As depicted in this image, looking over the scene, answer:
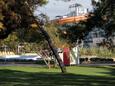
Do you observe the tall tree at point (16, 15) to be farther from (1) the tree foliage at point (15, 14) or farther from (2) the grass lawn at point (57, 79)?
(2) the grass lawn at point (57, 79)

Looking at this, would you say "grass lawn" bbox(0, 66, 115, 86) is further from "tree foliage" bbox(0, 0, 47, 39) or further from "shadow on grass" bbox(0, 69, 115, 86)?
"tree foliage" bbox(0, 0, 47, 39)

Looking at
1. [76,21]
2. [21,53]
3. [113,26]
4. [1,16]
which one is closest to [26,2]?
[1,16]

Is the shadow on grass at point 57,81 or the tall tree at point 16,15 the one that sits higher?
the tall tree at point 16,15

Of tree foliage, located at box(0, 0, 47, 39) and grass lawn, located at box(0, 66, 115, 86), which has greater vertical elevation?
tree foliage, located at box(0, 0, 47, 39)

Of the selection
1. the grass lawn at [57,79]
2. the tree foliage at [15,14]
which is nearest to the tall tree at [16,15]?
the tree foliage at [15,14]

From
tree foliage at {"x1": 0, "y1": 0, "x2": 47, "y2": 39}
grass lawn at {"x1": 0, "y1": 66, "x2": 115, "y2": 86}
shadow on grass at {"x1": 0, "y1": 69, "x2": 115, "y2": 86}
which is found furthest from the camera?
tree foliage at {"x1": 0, "y1": 0, "x2": 47, "y2": 39}

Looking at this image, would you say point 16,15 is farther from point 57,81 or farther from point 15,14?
point 57,81

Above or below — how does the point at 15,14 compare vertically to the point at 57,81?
above

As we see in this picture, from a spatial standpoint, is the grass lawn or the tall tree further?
the tall tree

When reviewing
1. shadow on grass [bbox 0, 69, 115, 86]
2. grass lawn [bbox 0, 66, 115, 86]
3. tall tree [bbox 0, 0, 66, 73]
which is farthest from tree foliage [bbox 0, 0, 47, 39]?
shadow on grass [bbox 0, 69, 115, 86]

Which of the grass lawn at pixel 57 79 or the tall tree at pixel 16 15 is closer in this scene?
the grass lawn at pixel 57 79

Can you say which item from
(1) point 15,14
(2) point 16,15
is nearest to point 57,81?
(2) point 16,15

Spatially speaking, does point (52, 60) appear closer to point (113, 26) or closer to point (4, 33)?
point (4, 33)

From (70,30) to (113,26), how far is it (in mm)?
2249
